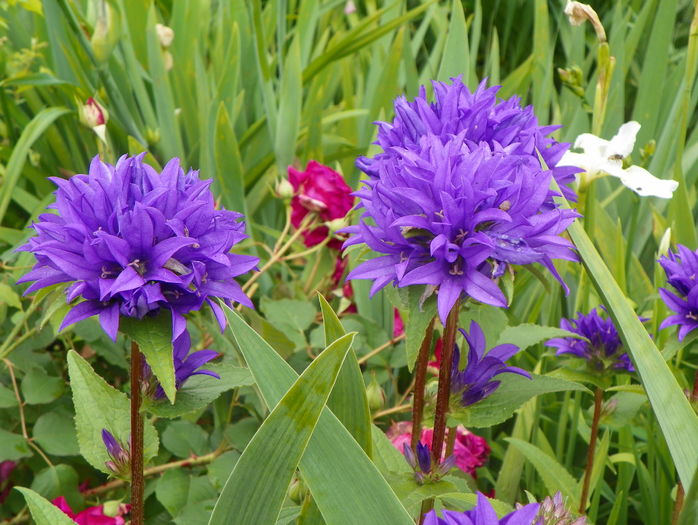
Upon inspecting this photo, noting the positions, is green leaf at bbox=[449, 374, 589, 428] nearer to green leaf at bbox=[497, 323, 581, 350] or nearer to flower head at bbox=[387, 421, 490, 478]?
green leaf at bbox=[497, 323, 581, 350]

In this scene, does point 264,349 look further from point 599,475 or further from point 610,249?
point 610,249

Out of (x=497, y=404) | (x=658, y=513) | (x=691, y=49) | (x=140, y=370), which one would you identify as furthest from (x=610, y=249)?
(x=140, y=370)

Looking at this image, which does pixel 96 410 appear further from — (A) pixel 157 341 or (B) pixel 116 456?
(A) pixel 157 341

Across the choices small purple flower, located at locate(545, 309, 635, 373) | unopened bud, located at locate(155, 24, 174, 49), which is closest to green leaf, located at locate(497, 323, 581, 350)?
small purple flower, located at locate(545, 309, 635, 373)

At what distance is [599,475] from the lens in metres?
0.94

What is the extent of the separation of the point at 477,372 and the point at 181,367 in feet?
0.83

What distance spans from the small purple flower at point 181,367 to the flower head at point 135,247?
0.07 meters

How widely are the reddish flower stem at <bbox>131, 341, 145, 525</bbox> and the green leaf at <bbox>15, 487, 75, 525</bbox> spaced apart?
0.17 feet

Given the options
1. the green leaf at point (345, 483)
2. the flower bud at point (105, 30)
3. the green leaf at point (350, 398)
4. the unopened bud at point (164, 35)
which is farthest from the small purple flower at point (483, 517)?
the unopened bud at point (164, 35)

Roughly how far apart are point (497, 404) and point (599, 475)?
0.97ft

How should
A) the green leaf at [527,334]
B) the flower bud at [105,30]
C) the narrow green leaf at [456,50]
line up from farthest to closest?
the flower bud at [105,30], the narrow green leaf at [456,50], the green leaf at [527,334]

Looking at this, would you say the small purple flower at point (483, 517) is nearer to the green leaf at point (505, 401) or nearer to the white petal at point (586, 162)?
the green leaf at point (505, 401)

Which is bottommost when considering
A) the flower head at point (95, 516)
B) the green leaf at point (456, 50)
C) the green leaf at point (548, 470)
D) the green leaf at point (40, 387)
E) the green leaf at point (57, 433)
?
the green leaf at point (548, 470)

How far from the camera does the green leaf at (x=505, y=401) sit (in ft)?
2.30
